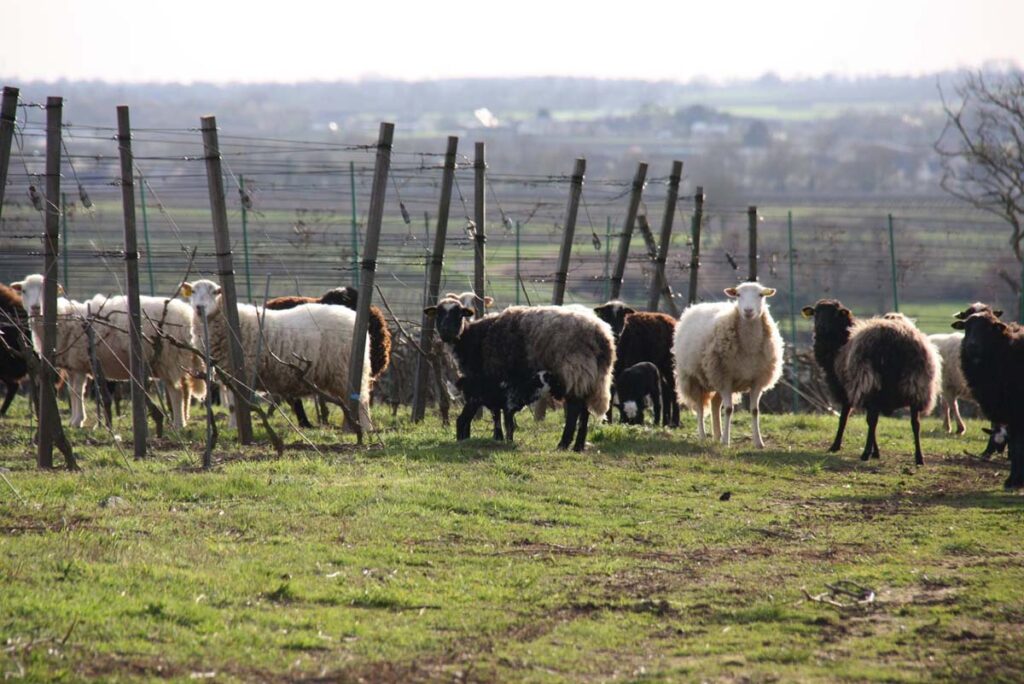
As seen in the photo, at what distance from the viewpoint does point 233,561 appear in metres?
8.44

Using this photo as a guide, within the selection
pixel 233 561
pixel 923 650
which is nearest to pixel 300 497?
pixel 233 561

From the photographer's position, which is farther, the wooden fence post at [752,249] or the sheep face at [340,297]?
the wooden fence post at [752,249]

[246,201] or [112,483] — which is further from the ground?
[246,201]

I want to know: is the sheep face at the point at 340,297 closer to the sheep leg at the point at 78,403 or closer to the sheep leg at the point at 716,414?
the sheep leg at the point at 78,403

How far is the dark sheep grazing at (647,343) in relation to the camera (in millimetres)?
18656

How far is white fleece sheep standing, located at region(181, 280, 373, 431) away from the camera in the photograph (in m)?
15.6

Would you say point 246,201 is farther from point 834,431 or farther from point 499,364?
point 834,431

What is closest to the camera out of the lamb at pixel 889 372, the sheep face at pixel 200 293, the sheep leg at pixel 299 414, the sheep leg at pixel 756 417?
the lamb at pixel 889 372

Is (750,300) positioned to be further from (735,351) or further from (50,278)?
(50,278)

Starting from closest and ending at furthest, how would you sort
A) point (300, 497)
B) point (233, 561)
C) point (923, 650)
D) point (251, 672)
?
1. point (251, 672)
2. point (923, 650)
3. point (233, 561)
4. point (300, 497)

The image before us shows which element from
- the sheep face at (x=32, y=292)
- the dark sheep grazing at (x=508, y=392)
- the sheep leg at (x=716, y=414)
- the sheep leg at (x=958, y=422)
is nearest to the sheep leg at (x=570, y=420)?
the dark sheep grazing at (x=508, y=392)

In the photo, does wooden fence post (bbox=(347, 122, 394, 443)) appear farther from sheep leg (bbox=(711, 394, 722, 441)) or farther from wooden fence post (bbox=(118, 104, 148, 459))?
sheep leg (bbox=(711, 394, 722, 441))

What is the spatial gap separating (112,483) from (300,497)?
1.44 meters

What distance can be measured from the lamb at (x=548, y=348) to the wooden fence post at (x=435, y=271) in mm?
1239
